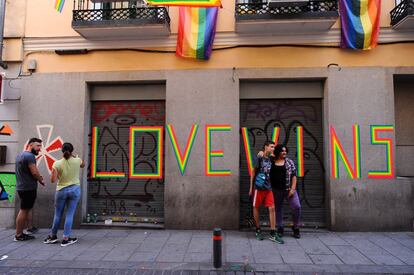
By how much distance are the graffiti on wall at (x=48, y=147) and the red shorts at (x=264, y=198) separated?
191 inches

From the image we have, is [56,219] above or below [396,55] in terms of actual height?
below

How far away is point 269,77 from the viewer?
288 inches

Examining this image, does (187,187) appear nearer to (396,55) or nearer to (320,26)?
(320,26)

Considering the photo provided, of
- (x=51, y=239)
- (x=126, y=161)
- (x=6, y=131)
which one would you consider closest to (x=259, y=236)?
(x=126, y=161)

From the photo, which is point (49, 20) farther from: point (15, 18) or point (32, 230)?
point (32, 230)

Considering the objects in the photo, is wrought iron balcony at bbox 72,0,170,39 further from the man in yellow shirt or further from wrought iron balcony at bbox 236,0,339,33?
the man in yellow shirt

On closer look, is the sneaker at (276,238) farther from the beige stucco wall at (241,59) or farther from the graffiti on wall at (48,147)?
the graffiti on wall at (48,147)

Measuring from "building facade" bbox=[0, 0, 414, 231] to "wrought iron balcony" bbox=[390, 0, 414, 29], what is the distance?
0.03 meters

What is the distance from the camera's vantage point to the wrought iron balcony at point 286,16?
6891 mm

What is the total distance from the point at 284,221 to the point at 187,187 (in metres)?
2.44

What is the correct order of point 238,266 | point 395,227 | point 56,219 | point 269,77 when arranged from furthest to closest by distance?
1. point 269,77
2. point 395,227
3. point 56,219
4. point 238,266

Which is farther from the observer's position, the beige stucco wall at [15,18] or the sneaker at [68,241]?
the beige stucco wall at [15,18]

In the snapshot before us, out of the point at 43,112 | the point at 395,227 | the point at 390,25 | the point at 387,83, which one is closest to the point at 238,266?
the point at 395,227

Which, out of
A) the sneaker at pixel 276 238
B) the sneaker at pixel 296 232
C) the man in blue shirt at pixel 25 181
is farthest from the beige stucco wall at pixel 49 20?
the sneaker at pixel 296 232
